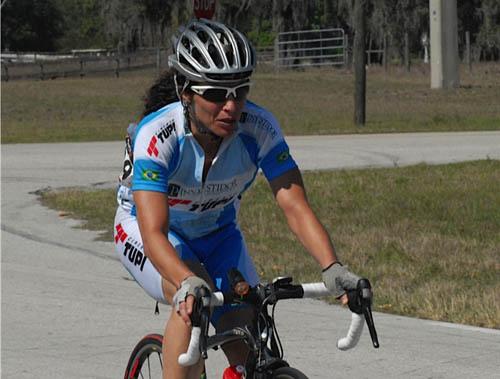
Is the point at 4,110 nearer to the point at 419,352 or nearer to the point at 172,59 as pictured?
the point at 419,352

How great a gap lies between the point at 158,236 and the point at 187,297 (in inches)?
20.2

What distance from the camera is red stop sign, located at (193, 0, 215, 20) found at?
11.7 meters

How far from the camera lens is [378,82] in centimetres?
5053

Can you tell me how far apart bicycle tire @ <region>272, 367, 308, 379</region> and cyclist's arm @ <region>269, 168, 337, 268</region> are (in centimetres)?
40

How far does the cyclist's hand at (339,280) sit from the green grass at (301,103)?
2467 centimetres

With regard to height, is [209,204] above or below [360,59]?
below

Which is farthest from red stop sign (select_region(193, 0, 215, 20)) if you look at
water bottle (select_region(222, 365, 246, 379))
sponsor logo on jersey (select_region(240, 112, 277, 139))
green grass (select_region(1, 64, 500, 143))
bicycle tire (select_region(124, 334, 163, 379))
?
green grass (select_region(1, 64, 500, 143))

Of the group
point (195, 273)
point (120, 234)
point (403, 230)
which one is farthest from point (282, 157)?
point (403, 230)

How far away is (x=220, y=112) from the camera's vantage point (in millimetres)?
4531

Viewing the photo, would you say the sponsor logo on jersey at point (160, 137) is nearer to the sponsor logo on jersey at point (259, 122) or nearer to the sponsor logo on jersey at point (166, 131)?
the sponsor logo on jersey at point (166, 131)

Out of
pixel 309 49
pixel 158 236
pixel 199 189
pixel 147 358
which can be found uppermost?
pixel 309 49

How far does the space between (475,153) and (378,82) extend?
28258 mm

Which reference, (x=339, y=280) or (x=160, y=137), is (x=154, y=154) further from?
(x=339, y=280)

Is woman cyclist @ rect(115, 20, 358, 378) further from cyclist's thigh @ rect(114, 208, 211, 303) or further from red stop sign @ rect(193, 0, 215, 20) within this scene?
red stop sign @ rect(193, 0, 215, 20)
